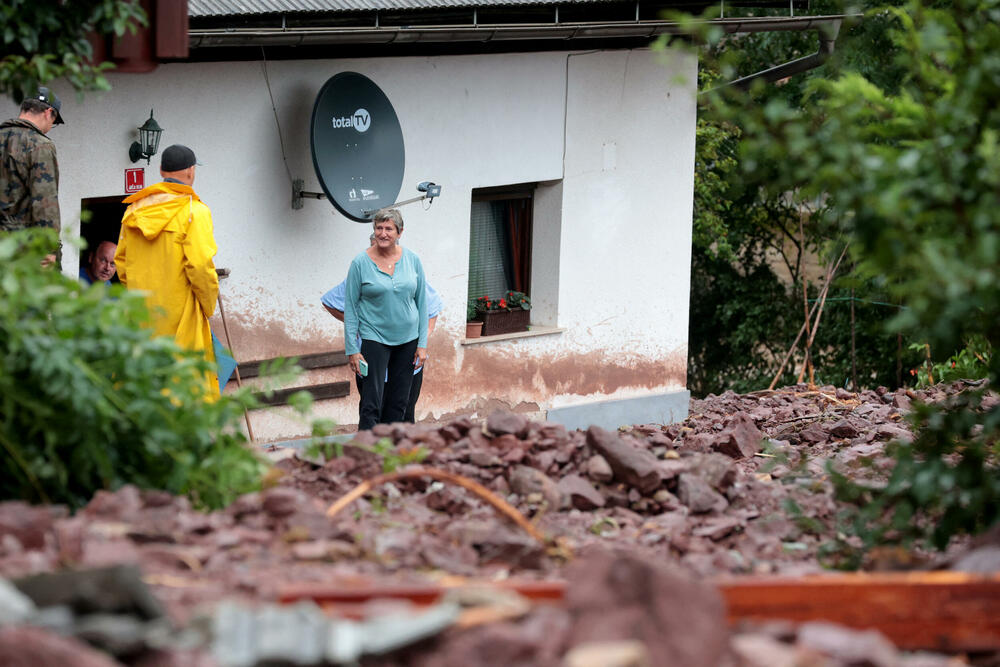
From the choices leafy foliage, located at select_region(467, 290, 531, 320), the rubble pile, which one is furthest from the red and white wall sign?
leafy foliage, located at select_region(467, 290, 531, 320)

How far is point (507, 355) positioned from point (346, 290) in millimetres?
3625

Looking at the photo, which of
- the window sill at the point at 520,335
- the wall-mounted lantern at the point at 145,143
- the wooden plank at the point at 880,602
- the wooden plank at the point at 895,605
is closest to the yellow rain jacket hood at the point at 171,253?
the wall-mounted lantern at the point at 145,143

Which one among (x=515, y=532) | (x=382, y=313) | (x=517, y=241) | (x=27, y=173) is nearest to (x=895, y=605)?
(x=515, y=532)

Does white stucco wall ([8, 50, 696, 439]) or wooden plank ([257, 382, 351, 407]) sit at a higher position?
white stucco wall ([8, 50, 696, 439])

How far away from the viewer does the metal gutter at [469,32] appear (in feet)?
27.6

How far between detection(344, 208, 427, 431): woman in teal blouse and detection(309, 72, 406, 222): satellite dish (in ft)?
4.64

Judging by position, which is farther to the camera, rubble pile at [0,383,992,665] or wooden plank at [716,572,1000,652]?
wooden plank at [716,572,1000,652]

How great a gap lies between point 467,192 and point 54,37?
6.00 metres

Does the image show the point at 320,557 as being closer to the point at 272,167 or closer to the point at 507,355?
the point at 272,167

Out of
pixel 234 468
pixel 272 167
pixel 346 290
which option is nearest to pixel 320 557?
pixel 234 468

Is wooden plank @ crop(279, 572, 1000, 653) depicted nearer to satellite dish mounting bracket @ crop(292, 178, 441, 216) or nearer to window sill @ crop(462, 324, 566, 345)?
satellite dish mounting bracket @ crop(292, 178, 441, 216)

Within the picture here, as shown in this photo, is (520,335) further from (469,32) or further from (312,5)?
(312,5)

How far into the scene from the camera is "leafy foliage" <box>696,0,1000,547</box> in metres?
3.73

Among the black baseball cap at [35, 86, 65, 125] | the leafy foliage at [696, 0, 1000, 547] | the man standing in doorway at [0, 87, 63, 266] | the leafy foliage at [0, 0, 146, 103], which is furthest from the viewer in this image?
the black baseball cap at [35, 86, 65, 125]
